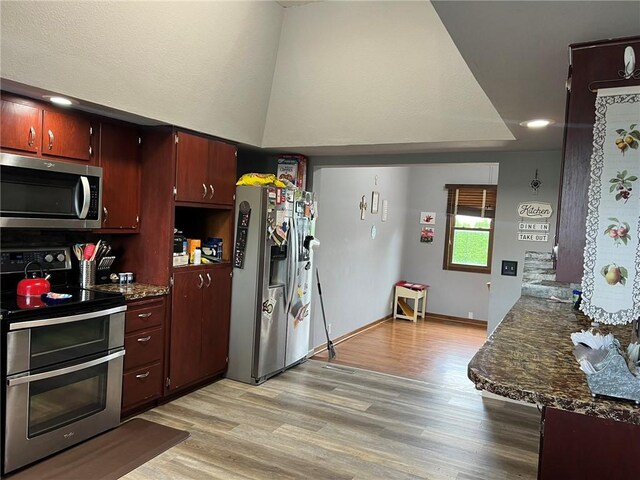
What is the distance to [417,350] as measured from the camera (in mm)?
5680

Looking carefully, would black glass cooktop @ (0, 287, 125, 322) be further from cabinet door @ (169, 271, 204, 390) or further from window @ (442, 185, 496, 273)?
window @ (442, 185, 496, 273)

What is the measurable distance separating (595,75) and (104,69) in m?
2.54

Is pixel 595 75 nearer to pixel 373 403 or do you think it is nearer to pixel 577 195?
pixel 577 195

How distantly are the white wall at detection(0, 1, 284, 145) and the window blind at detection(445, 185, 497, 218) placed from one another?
4.79 meters

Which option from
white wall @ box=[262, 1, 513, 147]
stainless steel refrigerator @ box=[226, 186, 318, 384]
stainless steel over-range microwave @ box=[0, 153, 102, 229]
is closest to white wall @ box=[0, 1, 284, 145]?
white wall @ box=[262, 1, 513, 147]

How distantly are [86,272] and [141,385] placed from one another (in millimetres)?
918

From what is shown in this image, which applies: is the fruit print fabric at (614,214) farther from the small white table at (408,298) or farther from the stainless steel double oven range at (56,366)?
the small white table at (408,298)

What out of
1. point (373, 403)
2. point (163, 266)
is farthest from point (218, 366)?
point (373, 403)

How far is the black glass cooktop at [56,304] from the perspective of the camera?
2.43 m

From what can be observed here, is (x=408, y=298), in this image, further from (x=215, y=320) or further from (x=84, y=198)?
(x=84, y=198)

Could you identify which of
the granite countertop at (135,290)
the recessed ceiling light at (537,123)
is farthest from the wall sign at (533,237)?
the granite countertop at (135,290)

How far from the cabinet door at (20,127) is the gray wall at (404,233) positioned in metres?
2.71

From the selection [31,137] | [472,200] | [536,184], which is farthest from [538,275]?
[31,137]

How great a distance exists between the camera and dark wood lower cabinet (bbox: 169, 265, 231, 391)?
11.8ft
